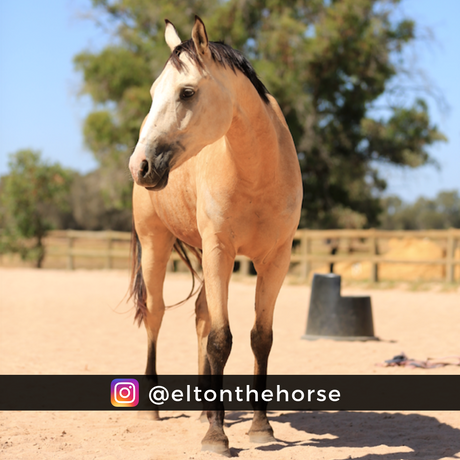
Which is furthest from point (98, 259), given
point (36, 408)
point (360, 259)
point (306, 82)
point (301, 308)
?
point (36, 408)

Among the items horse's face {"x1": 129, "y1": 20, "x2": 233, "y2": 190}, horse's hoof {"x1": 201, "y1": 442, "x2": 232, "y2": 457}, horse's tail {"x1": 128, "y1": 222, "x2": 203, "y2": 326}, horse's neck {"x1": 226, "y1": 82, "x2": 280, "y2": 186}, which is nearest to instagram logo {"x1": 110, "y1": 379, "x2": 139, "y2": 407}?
horse's tail {"x1": 128, "y1": 222, "x2": 203, "y2": 326}

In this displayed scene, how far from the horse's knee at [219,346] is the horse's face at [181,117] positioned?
99cm

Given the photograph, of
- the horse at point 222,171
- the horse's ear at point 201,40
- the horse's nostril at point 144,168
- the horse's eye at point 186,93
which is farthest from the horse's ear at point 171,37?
the horse's nostril at point 144,168

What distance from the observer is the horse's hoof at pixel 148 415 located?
4.14 m

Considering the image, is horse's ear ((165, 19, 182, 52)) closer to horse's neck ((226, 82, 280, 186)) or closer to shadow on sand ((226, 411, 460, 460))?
horse's neck ((226, 82, 280, 186))

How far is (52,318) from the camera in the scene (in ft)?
29.4

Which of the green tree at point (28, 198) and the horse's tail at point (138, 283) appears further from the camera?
the green tree at point (28, 198)

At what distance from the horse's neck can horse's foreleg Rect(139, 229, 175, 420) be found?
1389 mm

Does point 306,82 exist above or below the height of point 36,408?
above

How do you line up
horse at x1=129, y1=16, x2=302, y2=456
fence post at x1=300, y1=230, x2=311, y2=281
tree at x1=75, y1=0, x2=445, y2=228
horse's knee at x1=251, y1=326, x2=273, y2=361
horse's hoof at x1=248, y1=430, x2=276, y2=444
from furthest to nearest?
tree at x1=75, y1=0, x2=445, y2=228
fence post at x1=300, y1=230, x2=311, y2=281
horse's knee at x1=251, y1=326, x2=273, y2=361
horse's hoof at x1=248, y1=430, x2=276, y2=444
horse at x1=129, y1=16, x2=302, y2=456

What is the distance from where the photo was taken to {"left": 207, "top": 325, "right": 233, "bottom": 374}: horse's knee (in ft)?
10.8

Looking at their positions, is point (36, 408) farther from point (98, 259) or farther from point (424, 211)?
point (424, 211)

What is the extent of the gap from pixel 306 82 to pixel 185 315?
41.1 ft

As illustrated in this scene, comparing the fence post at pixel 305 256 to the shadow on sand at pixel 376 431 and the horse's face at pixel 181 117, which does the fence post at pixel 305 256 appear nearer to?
the shadow on sand at pixel 376 431
